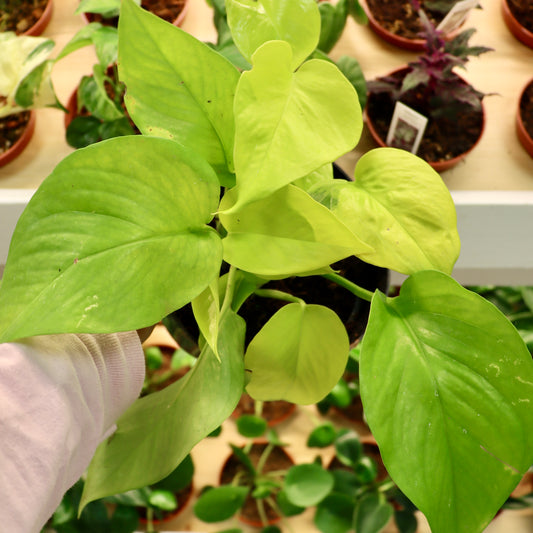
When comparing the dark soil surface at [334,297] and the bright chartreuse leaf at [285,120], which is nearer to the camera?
the bright chartreuse leaf at [285,120]

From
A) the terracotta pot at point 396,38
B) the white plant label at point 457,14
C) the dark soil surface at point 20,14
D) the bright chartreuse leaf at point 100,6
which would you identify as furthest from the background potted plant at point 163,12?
the white plant label at point 457,14

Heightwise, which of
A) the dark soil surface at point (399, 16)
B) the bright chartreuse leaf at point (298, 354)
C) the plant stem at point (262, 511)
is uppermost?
the dark soil surface at point (399, 16)

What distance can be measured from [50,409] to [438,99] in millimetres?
795

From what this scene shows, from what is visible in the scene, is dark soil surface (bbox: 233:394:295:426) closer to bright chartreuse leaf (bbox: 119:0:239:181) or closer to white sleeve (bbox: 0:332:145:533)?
white sleeve (bbox: 0:332:145:533)

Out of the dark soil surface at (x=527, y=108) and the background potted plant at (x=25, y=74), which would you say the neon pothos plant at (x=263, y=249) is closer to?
the background potted plant at (x=25, y=74)

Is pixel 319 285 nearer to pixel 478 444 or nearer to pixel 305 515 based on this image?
pixel 478 444

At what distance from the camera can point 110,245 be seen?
0.46 meters

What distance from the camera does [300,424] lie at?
3.70ft

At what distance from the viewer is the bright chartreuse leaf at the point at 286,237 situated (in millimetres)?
469

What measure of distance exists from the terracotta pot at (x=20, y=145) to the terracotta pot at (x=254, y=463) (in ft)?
2.32

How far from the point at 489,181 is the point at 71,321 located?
76 centimetres

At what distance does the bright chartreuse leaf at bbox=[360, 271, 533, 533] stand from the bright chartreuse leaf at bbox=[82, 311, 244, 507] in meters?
0.16

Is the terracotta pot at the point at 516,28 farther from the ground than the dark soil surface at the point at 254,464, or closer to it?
farther from the ground

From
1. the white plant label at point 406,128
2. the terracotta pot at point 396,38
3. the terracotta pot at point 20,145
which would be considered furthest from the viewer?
the terracotta pot at point 396,38
